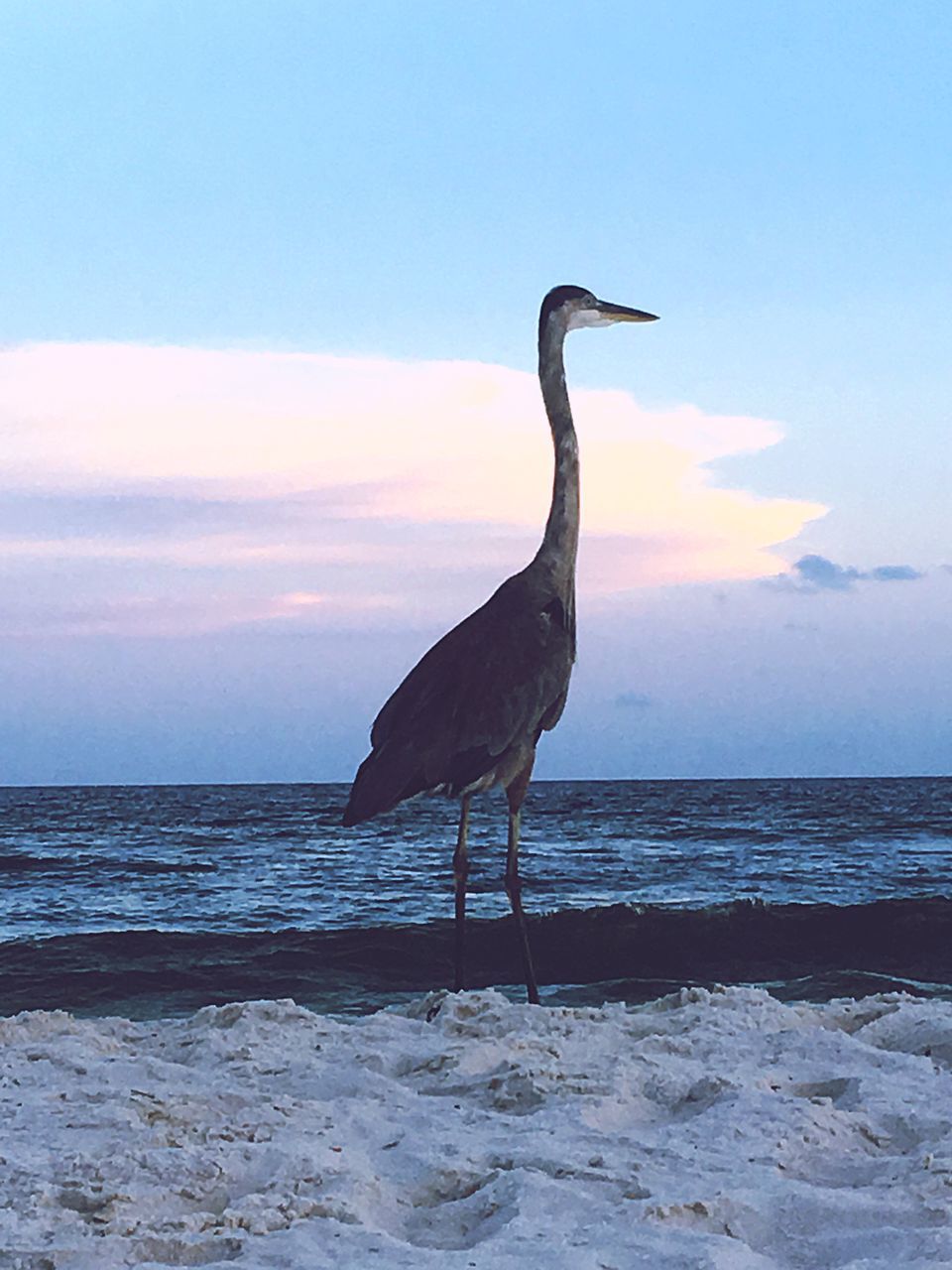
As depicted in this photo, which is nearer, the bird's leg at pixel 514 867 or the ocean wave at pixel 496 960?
the bird's leg at pixel 514 867

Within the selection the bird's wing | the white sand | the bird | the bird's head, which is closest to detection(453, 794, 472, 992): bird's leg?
the bird

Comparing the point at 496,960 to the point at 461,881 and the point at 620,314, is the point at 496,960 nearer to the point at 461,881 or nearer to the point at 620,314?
the point at 461,881

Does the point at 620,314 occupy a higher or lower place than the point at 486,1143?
higher

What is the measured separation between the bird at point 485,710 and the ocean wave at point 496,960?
6.85 feet

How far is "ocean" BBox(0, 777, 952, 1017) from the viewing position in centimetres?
955

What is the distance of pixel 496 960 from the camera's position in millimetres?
10672

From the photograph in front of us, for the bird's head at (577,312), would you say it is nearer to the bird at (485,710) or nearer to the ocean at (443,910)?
the bird at (485,710)

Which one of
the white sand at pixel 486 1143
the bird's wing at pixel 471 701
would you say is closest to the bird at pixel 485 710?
the bird's wing at pixel 471 701

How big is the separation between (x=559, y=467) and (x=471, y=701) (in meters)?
1.57

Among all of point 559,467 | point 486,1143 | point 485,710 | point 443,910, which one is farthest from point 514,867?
point 443,910

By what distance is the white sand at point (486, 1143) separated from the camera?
302 cm

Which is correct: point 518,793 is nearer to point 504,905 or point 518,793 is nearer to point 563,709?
point 563,709

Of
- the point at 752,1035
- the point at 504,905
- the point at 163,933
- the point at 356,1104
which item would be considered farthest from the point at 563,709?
the point at 504,905

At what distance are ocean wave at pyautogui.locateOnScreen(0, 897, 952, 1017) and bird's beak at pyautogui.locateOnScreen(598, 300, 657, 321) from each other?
3.97m
